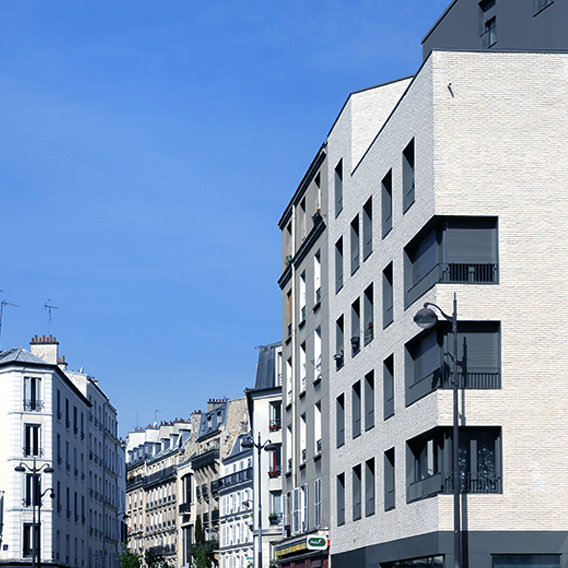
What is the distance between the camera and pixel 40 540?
65.8 metres

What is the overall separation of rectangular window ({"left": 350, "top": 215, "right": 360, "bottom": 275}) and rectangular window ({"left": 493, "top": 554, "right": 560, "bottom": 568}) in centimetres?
1328

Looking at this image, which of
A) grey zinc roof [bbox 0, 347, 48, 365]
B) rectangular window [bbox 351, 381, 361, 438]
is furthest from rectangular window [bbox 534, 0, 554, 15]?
grey zinc roof [bbox 0, 347, 48, 365]

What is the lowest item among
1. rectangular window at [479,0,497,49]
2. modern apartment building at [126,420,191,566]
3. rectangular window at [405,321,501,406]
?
modern apartment building at [126,420,191,566]

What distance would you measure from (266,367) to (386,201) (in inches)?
1461

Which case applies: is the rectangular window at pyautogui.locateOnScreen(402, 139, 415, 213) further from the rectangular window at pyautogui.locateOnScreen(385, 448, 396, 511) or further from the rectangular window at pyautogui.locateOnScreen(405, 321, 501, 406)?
the rectangular window at pyautogui.locateOnScreen(385, 448, 396, 511)

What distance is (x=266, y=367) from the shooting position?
68.7 m

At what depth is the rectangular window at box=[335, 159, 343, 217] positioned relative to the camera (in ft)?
128

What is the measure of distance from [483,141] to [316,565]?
2004 centimetres

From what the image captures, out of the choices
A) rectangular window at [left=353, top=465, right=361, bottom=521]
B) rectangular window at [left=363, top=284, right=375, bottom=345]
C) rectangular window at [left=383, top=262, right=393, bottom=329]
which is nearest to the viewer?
rectangular window at [left=383, top=262, right=393, bottom=329]

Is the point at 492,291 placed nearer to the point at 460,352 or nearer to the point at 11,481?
the point at 460,352

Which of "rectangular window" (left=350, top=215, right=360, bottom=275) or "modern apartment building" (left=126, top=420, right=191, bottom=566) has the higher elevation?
"rectangular window" (left=350, top=215, right=360, bottom=275)

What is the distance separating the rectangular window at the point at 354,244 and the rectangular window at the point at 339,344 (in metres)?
2.58

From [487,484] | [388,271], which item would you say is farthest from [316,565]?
[487,484]

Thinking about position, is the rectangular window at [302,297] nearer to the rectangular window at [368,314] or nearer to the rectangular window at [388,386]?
the rectangular window at [368,314]
